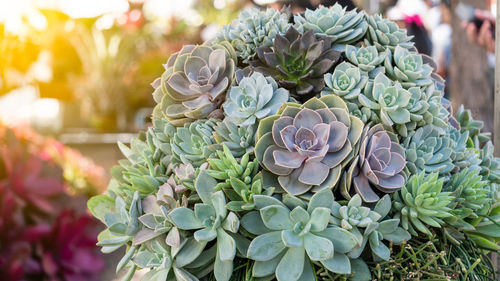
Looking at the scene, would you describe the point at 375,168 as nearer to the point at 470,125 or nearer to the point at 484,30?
the point at 470,125

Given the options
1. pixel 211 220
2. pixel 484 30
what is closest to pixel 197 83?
pixel 211 220

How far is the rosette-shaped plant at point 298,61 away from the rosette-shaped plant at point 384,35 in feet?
0.24

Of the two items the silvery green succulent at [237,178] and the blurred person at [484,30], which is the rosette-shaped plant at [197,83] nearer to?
the silvery green succulent at [237,178]

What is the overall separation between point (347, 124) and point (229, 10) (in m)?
4.39

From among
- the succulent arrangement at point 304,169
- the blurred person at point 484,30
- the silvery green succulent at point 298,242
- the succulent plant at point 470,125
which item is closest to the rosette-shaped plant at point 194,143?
the succulent arrangement at point 304,169

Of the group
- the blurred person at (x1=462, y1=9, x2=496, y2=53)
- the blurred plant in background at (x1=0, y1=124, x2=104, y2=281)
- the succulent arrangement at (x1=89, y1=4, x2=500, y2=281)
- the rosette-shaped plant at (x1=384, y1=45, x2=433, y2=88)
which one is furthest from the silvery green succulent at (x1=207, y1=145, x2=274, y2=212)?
the blurred person at (x1=462, y1=9, x2=496, y2=53)

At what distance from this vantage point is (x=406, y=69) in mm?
635

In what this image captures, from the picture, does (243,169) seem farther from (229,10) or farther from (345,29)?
(229,10)

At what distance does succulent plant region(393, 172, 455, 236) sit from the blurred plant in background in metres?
0.64

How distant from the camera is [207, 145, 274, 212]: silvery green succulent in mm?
545

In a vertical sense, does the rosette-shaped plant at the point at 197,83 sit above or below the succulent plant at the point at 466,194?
above

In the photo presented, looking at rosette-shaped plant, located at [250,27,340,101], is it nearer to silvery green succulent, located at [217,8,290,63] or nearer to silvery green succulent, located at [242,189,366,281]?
silvery green succulent, located at [217,8,290,63]

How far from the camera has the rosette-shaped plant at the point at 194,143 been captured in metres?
0.60

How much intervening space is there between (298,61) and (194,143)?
0.16 meters
